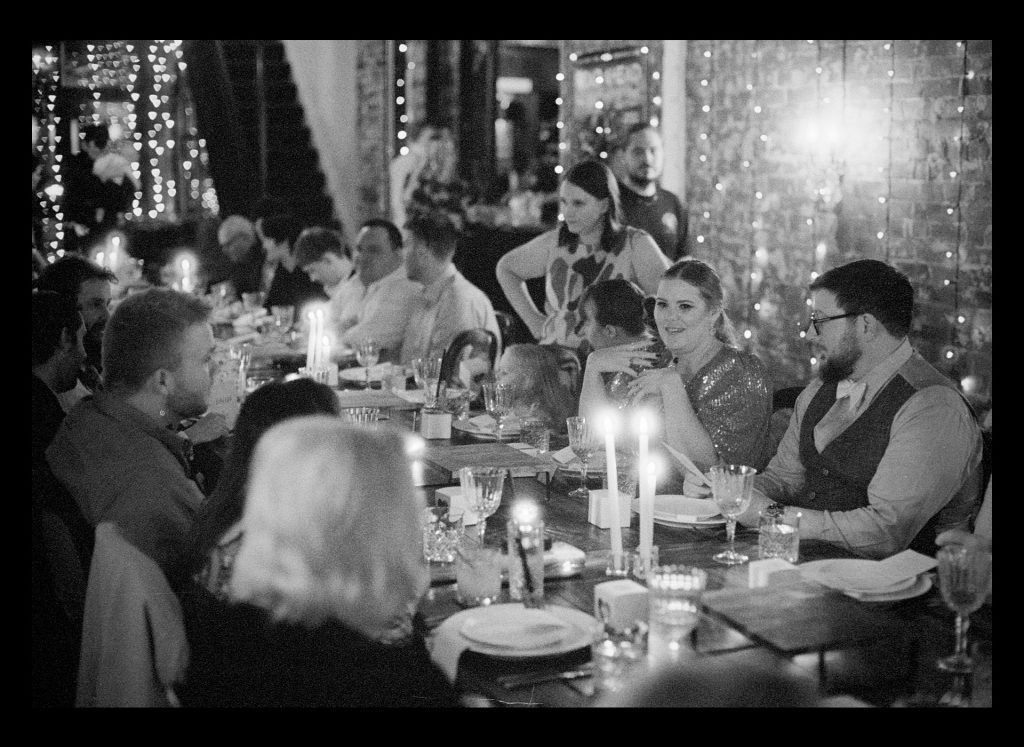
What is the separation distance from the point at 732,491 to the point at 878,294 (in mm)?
809

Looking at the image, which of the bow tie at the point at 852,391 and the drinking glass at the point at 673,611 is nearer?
the drinking glass at the point at 673,611

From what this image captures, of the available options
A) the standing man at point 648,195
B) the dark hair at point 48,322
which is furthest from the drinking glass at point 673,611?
the standing man at point 648,195

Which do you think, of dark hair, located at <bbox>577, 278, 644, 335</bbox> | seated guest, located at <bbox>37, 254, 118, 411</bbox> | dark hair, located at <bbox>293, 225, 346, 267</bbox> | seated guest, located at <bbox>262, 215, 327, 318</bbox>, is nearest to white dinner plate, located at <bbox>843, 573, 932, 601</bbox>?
dark hair, located at <bbox>577, 278, 644, 335</bbox>

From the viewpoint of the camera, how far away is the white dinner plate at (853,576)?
2.31 metres

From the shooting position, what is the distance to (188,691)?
2.23 metres

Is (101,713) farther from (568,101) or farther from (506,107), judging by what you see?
(506,107)

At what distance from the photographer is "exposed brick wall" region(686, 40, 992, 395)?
5.26 metres

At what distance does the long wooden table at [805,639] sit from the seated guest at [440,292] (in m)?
2.99

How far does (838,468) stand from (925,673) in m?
1.28

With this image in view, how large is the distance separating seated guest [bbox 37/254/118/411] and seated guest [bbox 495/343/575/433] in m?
1.68

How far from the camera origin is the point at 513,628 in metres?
2.19

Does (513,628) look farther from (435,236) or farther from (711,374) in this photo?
(435,236)

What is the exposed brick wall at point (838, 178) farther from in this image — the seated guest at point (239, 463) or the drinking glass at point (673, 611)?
the seated guest at point (239, 463)
